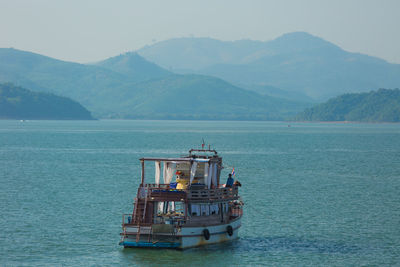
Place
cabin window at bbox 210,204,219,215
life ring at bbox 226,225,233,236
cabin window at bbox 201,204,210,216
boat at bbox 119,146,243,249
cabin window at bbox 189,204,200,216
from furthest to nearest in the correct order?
1. life ring at bbox 226,225,233,236
2. cabin window at bbox 210,204,219,215
3. cabin window at bbox 201,204,210,216
4. cabin window at bbox 189,204,200,216
5. boat at bbox 119,146,243,249

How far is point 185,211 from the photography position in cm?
4388

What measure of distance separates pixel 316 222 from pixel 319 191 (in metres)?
21.0

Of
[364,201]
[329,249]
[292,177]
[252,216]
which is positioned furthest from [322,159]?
[329,249]

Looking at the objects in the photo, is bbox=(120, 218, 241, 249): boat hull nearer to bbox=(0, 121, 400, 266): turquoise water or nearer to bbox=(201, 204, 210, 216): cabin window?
bbox=(0, 121, 400, 266): turquoise water

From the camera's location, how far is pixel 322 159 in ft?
419

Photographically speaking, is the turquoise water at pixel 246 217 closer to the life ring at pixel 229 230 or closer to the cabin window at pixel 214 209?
the life ring at pixel 229 230

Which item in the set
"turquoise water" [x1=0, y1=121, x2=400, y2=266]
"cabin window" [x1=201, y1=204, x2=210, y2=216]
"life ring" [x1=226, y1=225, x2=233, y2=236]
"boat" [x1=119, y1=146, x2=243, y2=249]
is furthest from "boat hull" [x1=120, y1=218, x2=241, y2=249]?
"life ring" [x1=226, y1=225, x2=233, y2=236]

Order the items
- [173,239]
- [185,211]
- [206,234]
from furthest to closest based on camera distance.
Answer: [206,234] → [185,211] → [173,239]

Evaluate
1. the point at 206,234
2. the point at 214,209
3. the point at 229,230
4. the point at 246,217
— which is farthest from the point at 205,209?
the point at 246,217

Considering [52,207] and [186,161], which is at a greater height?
[186,161]

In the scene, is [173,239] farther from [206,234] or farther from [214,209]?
[214,209]

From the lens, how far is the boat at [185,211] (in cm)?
4322

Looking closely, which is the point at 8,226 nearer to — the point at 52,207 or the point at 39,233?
the point at 39,233

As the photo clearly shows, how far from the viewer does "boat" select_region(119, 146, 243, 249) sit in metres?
43.2
